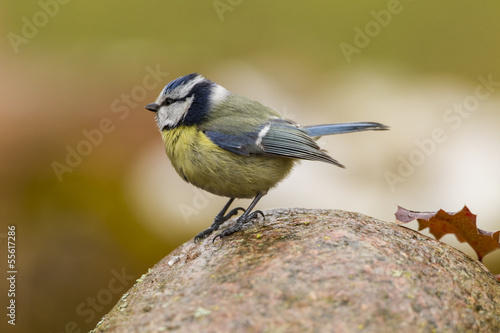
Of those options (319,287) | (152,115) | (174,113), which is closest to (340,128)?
(174,113)

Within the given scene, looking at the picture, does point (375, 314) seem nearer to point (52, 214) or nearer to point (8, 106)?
point (52, 214)

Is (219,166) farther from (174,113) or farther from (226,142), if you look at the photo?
(174,113)

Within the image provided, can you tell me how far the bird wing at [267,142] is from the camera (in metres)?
2.59

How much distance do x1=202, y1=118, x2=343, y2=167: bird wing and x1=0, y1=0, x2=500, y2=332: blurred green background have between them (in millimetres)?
1370

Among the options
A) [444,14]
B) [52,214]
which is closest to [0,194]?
[52,214]

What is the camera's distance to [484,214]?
4211 mm

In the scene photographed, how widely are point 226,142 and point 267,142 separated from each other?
8.1 inches

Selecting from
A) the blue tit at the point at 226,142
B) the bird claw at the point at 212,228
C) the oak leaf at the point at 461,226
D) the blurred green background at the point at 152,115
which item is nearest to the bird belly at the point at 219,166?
the blue tit at the point at 226,142

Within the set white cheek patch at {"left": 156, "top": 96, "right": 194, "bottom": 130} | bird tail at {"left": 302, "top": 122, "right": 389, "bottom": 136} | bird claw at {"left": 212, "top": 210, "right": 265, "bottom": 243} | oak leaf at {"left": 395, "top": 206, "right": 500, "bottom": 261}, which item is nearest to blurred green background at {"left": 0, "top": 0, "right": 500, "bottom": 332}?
white cheek patch at {"left": 156, "top": 96, "right": 194, "bottom": 130}

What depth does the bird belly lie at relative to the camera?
257cm

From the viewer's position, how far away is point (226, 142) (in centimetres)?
259

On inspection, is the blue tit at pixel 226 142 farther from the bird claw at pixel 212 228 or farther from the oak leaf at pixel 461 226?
the oak leaf at pixel 461 226

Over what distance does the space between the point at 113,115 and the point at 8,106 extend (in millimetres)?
828

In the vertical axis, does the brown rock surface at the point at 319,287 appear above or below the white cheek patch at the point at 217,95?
below
